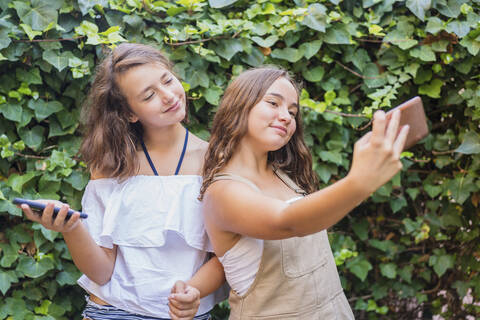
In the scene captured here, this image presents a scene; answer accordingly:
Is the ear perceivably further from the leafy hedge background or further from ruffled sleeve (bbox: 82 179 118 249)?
the leafy hedge background

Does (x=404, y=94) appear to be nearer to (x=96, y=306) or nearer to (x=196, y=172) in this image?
(x=196, y=172)

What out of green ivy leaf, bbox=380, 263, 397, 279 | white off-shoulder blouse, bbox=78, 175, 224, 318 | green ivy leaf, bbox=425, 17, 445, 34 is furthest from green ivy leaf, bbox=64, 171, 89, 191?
green ivy leaf, bbox=425, 17, 445, 34

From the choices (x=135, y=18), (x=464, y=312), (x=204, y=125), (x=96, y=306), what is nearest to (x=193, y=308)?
(x=96, y=306)

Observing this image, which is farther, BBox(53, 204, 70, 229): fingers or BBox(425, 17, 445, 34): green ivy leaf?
BBox(425, 17, 445, 34): green ivy leaf

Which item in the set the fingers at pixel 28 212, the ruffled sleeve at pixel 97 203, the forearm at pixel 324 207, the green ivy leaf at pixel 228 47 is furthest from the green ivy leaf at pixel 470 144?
the fingers at pixel 28 212

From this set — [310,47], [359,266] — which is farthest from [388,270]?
[310,47]

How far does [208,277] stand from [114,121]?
2.02 feet

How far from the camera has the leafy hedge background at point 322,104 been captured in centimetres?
207

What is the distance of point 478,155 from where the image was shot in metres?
2.35

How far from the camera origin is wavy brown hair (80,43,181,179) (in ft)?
5.64

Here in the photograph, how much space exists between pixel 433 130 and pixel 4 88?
1991mm

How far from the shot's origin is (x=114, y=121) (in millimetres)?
1759

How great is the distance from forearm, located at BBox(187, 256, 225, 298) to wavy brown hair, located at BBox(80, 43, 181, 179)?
40 centimetres

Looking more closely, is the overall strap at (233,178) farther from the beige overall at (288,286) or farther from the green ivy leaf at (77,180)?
the green ivy leaf at (77,180)
